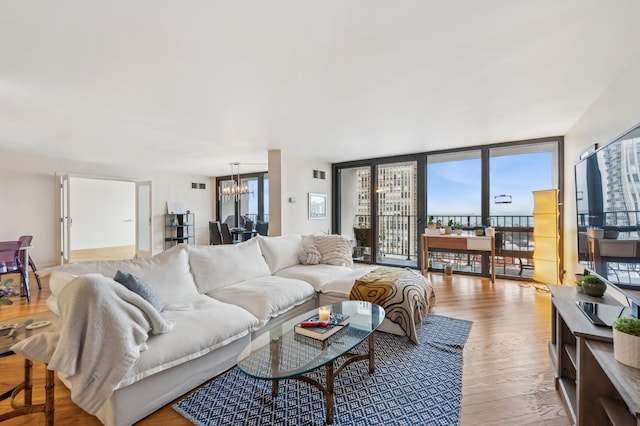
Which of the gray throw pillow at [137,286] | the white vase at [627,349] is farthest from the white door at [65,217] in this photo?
the white vase at [627,349]

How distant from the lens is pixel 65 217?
236 inches

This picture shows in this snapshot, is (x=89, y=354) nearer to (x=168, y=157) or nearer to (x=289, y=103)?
(x=289, y=103)

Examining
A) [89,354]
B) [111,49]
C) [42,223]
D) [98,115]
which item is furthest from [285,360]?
[42,223]

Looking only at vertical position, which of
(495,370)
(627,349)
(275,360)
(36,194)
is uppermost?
(36,194)

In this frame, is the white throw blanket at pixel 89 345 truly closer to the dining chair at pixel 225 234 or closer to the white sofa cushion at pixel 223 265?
the white sofa cushion at pixel 223 265

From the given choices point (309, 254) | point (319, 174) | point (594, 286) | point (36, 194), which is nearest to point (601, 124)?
point (594, 286)

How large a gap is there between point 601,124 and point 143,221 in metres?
8.78

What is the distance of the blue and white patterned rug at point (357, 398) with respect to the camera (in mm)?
1643

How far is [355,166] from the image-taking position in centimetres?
654

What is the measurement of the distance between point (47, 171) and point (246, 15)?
6.80m

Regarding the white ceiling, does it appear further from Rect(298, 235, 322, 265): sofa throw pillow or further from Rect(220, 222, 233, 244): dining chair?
Rect(220, 222, 233, 244): dining chair

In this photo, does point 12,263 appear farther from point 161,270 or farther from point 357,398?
point 357,398

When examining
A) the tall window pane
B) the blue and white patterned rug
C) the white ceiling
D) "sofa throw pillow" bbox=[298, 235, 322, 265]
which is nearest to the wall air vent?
the tall window pane

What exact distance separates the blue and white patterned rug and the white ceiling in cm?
230
